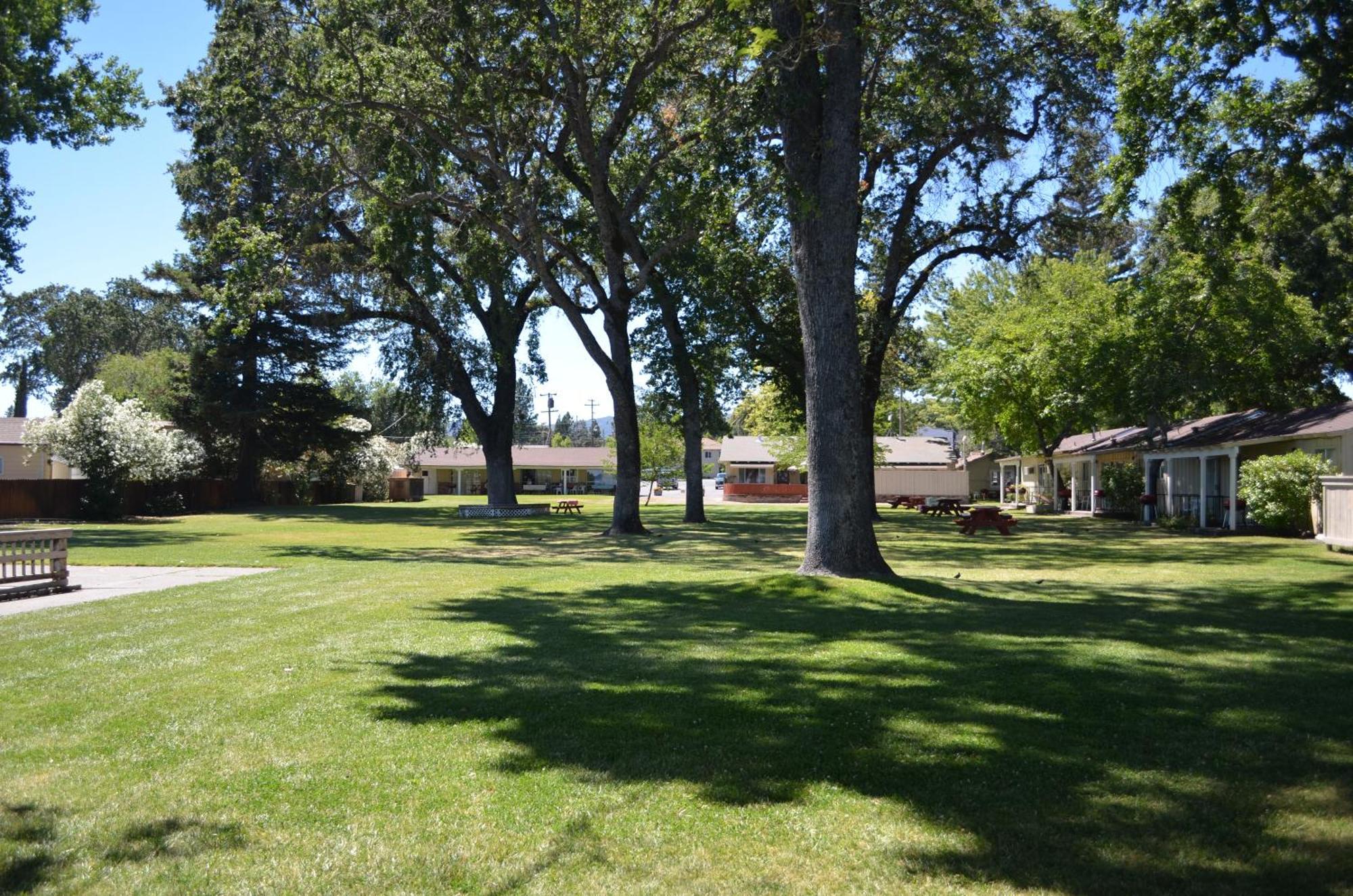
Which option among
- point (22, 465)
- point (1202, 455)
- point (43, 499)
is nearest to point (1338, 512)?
point (1202, 455)

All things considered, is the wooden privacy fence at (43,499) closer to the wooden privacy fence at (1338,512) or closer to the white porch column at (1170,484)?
the white porch column at (1170,484)

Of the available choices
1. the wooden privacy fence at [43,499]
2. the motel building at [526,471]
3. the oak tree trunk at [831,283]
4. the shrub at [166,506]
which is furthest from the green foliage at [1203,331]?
the motel building at [526,471]

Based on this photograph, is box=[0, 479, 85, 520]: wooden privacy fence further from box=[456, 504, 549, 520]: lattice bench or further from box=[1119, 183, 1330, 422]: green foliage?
box=[1119, 183, 1330, 422]: green foliage

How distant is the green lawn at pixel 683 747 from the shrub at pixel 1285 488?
45.6 ft

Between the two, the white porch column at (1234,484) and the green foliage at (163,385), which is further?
the green foliage at (163,385)

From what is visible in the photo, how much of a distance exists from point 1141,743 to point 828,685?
2301 mm

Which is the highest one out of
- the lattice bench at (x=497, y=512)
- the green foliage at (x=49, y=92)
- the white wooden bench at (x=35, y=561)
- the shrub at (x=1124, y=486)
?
the green foliage at (x=49, y=92)

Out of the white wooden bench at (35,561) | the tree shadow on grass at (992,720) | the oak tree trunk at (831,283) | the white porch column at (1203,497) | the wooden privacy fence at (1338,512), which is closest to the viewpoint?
the tree shadow on grass at (992,720)

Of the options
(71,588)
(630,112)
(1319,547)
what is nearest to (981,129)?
(630,112)

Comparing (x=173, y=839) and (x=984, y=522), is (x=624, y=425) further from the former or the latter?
(x=173, y=839)

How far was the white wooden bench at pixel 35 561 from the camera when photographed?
14.4m

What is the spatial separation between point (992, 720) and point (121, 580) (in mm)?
15133

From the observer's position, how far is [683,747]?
234 inches

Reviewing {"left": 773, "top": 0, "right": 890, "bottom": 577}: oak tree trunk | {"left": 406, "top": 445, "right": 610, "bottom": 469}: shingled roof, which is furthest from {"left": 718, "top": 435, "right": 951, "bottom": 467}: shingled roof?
{"left": 773, "top": 0, "right": 890, "bottom": 577}: oak tree trunk
